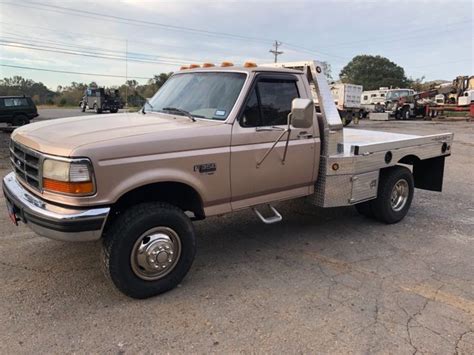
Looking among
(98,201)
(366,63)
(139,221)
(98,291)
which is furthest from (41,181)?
(366,63)

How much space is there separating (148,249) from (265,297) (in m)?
1.12

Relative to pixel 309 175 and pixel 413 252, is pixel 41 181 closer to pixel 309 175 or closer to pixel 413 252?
pixel 309 175

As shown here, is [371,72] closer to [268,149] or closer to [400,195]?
[400,195]

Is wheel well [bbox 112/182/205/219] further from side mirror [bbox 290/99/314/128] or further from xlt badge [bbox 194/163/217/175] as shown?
side mirror [bbox 290/99/314/128]

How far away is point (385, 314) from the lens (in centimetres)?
350

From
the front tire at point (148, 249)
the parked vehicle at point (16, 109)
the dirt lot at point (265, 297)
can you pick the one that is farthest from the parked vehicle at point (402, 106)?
the front tire at point (148, 249)

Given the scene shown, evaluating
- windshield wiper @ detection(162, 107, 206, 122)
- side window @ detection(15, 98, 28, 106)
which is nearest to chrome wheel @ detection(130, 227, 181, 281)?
windshield wiper @ detection(162, 107, 206, 122)

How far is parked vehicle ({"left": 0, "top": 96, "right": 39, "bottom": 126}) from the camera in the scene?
69.7ft

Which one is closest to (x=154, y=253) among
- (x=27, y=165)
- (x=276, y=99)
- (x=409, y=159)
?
(x=27, y=165)

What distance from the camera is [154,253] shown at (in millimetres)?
3623

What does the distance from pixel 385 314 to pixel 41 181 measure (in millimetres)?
3040

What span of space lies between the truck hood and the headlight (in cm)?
9

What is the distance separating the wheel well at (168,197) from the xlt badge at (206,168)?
0.65 ft

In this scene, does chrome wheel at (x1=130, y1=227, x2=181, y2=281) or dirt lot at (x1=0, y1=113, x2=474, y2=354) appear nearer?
dirt lot at (x1=0, y1=113, x2=474, y2=354)
